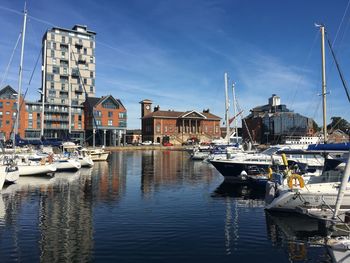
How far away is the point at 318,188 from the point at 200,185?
16490 millimetres

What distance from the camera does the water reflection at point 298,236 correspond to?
14.7 metres

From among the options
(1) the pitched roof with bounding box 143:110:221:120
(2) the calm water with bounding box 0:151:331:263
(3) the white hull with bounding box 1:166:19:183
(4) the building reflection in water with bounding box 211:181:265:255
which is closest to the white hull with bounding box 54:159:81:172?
(3) the white hull with bounding box 1:166:19:183

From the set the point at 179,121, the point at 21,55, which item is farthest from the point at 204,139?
the point at 21,55

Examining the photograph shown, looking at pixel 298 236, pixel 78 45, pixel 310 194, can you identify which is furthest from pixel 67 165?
pixel 78 45

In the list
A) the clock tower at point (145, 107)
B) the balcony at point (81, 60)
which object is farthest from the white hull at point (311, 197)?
the clock tower at point (145, 107)

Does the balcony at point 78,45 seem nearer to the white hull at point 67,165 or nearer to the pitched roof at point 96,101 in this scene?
the pitched roof at point 96,101

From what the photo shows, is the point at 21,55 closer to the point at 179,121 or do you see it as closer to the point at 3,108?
the point at 3,108

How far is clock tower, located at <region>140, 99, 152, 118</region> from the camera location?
150m

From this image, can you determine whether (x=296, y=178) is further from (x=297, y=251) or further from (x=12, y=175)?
(x=12, y=175)

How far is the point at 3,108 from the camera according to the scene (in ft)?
344

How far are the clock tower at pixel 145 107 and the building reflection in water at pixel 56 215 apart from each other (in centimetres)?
11235

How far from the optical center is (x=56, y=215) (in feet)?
70.5

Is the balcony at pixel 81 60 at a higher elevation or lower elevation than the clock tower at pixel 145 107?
higher

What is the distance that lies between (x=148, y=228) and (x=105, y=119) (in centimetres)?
10110
